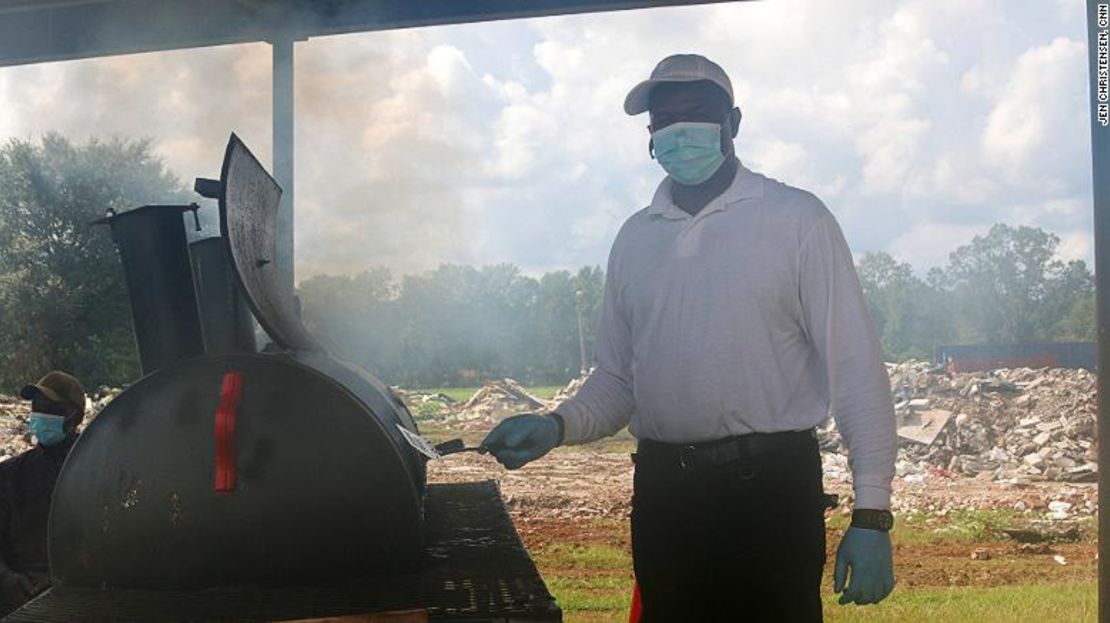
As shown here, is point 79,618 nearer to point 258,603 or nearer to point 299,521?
point 258,603

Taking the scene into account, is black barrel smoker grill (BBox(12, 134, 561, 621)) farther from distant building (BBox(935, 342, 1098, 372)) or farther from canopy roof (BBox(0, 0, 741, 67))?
distant building (BBox(935, 342, 1098, 372))

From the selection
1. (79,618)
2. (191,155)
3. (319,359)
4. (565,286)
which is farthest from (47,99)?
(79,618)

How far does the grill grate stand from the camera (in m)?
1.67

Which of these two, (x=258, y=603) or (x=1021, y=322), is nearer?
(x=258, y=603)

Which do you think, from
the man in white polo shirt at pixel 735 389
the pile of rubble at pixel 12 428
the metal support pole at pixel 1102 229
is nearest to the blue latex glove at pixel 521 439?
the man in white polo shirt at pixel 735 389

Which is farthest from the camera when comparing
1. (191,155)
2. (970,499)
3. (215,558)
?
(191,155)

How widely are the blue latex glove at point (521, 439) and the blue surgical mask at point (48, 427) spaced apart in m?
2.18

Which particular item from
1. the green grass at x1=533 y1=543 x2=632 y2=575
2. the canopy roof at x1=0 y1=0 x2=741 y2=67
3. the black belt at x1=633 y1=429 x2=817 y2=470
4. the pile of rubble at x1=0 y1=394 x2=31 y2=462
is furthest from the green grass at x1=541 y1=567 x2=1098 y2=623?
the pile of rubble at x1=0 y1=394 x2=31 y2=462

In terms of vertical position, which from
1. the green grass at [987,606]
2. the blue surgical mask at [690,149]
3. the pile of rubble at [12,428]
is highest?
the blue surgical mask at [690,149]

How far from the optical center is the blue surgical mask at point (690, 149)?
2.15m

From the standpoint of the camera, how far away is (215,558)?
1.93 meters

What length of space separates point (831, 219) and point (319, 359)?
48.5 inches

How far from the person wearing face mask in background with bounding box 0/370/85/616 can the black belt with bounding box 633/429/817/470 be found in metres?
2.52

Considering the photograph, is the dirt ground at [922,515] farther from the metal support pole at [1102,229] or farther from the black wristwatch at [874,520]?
the black wristwatch at [874,520]
